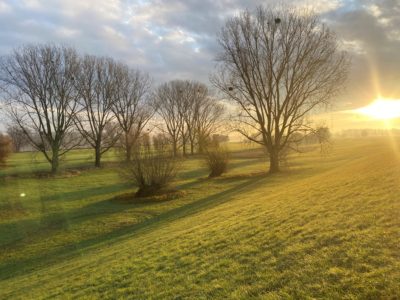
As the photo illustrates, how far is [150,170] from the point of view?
28281 millimetres

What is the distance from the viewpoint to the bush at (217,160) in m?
38.6

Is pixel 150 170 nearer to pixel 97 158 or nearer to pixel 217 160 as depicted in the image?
pixel 217 160

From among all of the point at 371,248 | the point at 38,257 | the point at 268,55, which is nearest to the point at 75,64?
the point at 268,55

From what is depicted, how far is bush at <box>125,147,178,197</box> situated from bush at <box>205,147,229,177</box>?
10.5 m

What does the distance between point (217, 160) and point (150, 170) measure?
475 inches

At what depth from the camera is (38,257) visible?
574 inches

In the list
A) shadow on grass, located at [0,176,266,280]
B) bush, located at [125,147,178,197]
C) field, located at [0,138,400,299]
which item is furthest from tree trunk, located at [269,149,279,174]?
field, located at [0,138,400,299]

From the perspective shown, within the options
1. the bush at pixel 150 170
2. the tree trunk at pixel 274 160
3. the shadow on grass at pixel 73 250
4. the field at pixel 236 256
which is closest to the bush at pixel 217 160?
the tree trunk at pixel 274 160

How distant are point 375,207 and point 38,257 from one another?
13.6 m

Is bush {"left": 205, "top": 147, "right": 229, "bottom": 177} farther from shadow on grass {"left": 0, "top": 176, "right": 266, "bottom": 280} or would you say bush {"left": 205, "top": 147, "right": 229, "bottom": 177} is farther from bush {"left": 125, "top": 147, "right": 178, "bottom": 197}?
shadow on grass {"left": 0, "top": 176, "right": 266, "bottom": 280}

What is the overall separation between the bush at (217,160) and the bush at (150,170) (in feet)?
34.5

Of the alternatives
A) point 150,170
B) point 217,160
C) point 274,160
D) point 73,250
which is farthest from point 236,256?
point 217,160

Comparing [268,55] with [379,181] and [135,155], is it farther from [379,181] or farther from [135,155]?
[379,181]

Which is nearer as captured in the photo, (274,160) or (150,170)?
(150,170)
